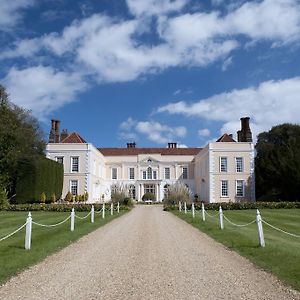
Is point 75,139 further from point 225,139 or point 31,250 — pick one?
point 31,250

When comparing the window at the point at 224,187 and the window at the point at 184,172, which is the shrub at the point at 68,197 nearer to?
the window at the point at 224,187

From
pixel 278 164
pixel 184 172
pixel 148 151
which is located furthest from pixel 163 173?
pixel 278 164

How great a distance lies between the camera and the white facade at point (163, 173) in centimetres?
Answer: 4850

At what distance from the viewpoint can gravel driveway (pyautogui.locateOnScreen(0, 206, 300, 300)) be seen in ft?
18.9

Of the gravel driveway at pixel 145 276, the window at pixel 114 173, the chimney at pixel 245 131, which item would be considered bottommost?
the gravel driveway at pixel 145 276

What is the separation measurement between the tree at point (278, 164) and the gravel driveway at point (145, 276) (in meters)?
34.2

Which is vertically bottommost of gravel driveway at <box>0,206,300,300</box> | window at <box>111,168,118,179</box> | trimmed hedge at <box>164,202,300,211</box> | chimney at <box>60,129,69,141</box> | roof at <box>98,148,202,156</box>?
gravel driveway at <box>0,206,300,300</box>

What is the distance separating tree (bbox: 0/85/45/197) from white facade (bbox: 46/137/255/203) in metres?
4.91

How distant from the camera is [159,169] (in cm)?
6022

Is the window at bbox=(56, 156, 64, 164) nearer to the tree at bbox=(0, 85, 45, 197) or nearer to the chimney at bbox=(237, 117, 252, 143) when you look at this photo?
the tree at bbox=(0, 85, 45, 197)

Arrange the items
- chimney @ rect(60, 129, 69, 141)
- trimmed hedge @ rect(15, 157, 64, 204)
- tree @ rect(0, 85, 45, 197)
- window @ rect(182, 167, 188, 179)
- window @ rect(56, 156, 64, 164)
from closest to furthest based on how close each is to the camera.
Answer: tree @ rect(0, 85, 45, 197) → trimmed hedge @ rect(15, 157, 64, 204) → window @ rect(56, 156, 64, 164) → window @ rect(182, 167, 188, 179) → chimney @ rect(60, 129, 69, 141)

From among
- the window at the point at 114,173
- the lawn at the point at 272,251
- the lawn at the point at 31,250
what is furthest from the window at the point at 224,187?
the lawn at the point at 31,250

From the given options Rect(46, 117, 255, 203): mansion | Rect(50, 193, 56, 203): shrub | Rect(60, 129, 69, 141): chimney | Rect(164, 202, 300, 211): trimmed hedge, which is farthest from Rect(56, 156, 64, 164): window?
Rect(164, 202, 300, 211): trimmed hedge

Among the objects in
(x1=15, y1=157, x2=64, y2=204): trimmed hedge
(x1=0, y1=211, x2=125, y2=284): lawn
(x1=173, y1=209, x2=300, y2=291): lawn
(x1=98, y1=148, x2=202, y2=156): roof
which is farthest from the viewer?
(x1=98, y1=148, x2=202, y2=156): roof
